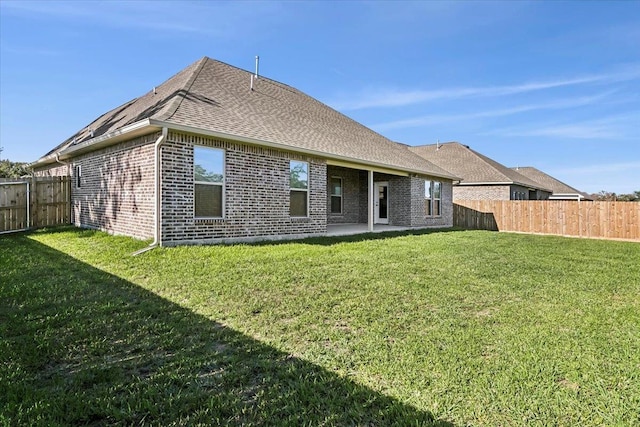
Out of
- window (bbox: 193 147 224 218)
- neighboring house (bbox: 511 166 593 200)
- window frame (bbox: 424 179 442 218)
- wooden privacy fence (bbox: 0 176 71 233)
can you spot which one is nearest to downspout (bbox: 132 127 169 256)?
window (bbox: 193 147 224 218)

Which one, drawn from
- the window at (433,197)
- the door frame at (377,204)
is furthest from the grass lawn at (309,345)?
the window at (433,197)

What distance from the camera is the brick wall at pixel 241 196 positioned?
7.87 meters

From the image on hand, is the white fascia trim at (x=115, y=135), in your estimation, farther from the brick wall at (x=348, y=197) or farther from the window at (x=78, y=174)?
the brick wall at (x=348, y=197)

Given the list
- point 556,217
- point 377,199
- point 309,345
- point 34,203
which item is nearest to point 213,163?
point 309,345

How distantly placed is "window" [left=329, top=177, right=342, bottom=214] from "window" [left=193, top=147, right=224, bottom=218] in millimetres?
7404

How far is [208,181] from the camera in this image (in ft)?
28.2

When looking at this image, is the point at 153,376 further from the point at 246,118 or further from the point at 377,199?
the point at 377,199

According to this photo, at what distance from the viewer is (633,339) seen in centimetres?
350

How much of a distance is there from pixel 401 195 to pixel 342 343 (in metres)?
13.5

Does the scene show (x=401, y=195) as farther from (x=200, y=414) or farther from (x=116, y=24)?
(x=200, y=414)

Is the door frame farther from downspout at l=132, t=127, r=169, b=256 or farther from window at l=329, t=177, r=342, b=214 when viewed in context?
downspout at l=132, t=127, r=169, b=256

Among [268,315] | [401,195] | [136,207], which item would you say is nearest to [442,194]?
[401,195]

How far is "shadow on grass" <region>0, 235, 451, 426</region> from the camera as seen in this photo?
2.20 m

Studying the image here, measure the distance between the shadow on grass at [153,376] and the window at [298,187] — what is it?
258 inches
